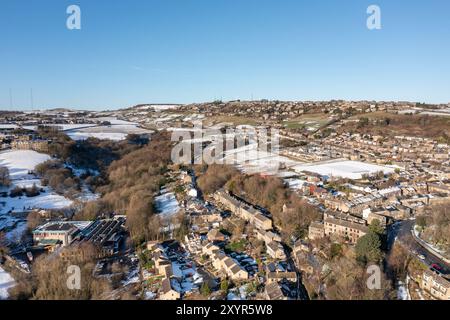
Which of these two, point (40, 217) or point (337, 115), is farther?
point (337, 115)

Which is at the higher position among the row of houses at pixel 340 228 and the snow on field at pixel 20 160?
the snow on field at pixel 20 160

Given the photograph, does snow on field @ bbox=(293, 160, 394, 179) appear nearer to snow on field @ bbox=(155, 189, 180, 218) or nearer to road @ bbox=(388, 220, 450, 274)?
road @ bbox=(388, 220, 450, 274)

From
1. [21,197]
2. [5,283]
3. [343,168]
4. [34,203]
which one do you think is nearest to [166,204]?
[34,203]

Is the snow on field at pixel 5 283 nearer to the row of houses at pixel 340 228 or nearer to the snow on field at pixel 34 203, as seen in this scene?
the snow on field at pixel 34 203

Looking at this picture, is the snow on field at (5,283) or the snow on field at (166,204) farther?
the snow on field at (166,204)

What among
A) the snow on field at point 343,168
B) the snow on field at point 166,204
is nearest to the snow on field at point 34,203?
the snow on field at point 166,204
